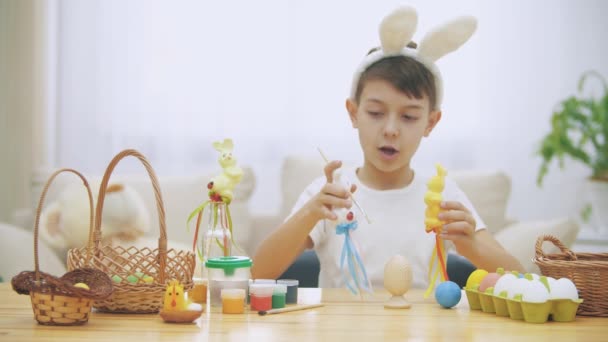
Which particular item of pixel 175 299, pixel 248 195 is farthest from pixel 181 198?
pixel 175 299

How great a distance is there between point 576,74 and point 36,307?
3086 mm

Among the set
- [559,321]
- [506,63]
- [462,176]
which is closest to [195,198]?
[462,176]

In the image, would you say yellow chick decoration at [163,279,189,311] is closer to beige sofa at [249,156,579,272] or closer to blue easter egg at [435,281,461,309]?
blue easter egg at [435,281,461,309]

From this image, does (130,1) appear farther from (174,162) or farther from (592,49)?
(592,49)

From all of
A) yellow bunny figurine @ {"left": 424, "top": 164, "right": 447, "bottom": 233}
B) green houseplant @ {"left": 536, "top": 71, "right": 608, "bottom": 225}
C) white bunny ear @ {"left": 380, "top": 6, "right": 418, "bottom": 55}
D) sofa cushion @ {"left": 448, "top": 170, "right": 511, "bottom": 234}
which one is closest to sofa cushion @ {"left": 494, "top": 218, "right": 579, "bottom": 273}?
sofa cushion @ {"left": 448, "top": 170, "right": 511, "bottom": 234}

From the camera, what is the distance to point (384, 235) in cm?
183

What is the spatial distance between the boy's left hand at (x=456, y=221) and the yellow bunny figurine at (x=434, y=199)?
1cm

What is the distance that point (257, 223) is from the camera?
10.1 ft

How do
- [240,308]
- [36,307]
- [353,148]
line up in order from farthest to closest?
1. [353,148]
2. [240,308]
3. [36,307]

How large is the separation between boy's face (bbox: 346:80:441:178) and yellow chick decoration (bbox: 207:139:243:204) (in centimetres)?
45

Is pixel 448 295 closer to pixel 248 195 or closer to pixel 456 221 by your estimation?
pixel 456 221

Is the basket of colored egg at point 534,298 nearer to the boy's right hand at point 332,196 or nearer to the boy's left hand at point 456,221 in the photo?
the boy's left hand at point 456,221

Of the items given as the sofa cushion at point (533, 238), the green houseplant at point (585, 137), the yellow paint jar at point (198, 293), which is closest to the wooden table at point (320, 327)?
the yellow paint jar at point (198, 293)

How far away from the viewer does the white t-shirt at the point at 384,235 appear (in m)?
1.80
